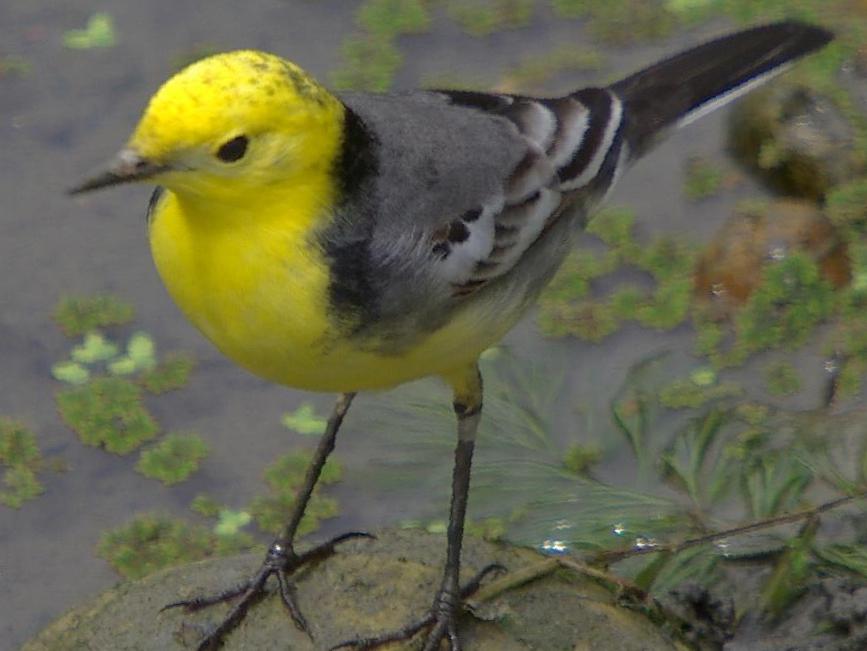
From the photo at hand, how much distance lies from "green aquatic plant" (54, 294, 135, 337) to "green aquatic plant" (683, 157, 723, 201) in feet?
6.80

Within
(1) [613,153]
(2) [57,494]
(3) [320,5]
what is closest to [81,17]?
(3) [320,5]

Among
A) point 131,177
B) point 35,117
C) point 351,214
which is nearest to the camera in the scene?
point 131,177

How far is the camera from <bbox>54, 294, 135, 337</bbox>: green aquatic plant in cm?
554

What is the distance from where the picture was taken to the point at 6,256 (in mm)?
5785

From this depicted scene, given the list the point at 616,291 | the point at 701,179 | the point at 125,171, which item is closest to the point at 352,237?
the point at 125,171

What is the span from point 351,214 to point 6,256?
10.1 feet

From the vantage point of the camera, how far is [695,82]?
13.5ft

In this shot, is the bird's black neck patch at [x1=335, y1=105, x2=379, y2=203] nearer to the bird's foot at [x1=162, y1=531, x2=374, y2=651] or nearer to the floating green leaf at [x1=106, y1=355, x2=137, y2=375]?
the bird's foot at [x1=162, y1=531, x2=374, y2=651]

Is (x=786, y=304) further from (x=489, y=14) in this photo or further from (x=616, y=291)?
(x=489, y=14)

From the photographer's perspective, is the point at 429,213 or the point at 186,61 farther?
the point at 186,61

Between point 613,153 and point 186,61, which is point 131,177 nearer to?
point 613,153

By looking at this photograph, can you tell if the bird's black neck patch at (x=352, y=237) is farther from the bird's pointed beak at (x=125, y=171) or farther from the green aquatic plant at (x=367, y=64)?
the green aquatic plant at (x=367, y=64)

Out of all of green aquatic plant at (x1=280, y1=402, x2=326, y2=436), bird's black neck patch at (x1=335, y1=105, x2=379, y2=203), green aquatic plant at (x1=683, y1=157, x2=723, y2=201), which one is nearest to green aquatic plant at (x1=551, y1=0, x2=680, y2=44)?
green aquatic plant at (x1=683, y1=157, x2=723, y2=201)

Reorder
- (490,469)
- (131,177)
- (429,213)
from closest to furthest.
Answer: (131,177)
(429,213)
(490,469)
